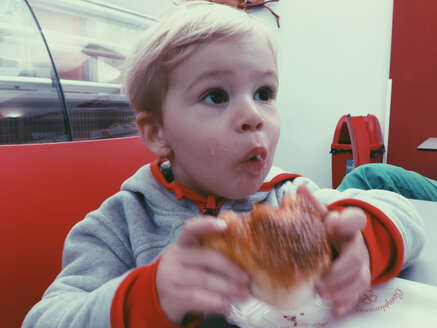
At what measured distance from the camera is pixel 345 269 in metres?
0.41

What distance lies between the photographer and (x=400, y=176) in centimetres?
112

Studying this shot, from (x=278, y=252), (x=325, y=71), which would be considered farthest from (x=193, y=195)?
(x=325, y=71)

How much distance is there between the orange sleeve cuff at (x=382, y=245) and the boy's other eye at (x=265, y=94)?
0.26 metres

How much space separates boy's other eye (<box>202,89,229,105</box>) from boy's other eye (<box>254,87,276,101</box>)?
0.23ft

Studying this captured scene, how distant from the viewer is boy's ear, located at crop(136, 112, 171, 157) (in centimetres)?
73

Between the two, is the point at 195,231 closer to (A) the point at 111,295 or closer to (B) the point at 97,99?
(A) the point at 111,295

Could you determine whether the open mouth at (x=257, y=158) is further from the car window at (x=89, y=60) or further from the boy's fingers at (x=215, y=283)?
the car window at (x=89, y=60)

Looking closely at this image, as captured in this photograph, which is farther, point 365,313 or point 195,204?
point 195,204

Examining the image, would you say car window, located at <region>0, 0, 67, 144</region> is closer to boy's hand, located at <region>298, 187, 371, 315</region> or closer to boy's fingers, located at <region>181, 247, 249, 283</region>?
boy's fingers, located at <region>181, 247, 249, 283</region>

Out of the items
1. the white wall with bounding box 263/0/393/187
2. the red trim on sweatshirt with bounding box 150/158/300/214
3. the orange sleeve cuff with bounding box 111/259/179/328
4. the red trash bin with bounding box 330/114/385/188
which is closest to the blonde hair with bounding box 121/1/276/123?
the red trim on sweatshirt with bounding box 150/158/300/214

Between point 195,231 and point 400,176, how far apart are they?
100 centimetres

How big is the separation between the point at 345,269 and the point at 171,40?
0.52 metres

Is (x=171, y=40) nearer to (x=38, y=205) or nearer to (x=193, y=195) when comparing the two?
(x=193, y=195)

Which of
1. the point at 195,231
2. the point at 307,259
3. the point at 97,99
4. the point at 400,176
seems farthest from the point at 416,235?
the point at 97,99
